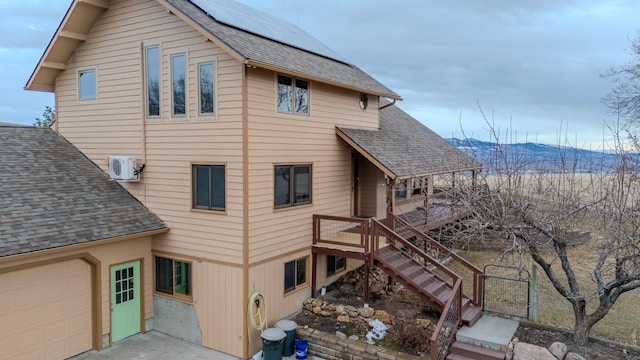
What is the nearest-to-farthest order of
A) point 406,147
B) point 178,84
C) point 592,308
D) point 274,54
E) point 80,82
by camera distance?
point 178,84
point 274,54
point 80,82
point 592,308
point 406,147

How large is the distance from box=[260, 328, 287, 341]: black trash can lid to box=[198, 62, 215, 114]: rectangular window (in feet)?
17.4

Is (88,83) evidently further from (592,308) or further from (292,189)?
(592,308)

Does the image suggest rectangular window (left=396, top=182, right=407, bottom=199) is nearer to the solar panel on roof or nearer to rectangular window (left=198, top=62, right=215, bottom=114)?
the solar panel on roof

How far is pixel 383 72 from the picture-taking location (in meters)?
29.6

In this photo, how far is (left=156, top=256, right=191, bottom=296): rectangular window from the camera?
10.5 metres

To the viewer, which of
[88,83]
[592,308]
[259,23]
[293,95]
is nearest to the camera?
[293,95]

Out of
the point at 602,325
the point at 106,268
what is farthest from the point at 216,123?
the point at 602,325

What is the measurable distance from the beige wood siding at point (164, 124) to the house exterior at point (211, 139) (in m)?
0.04

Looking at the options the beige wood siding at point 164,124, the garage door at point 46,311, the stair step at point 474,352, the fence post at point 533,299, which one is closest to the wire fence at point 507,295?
the fence post at point 533,299

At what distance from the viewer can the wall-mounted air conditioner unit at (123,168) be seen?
10547 mm

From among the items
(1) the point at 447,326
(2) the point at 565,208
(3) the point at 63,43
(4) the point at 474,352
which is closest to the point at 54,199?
(3) the point at 63,43

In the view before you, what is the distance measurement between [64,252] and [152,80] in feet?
15.4

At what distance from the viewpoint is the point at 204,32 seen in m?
8.98

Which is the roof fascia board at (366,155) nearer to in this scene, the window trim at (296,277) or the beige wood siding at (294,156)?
the beige wood siding at (294,156)
